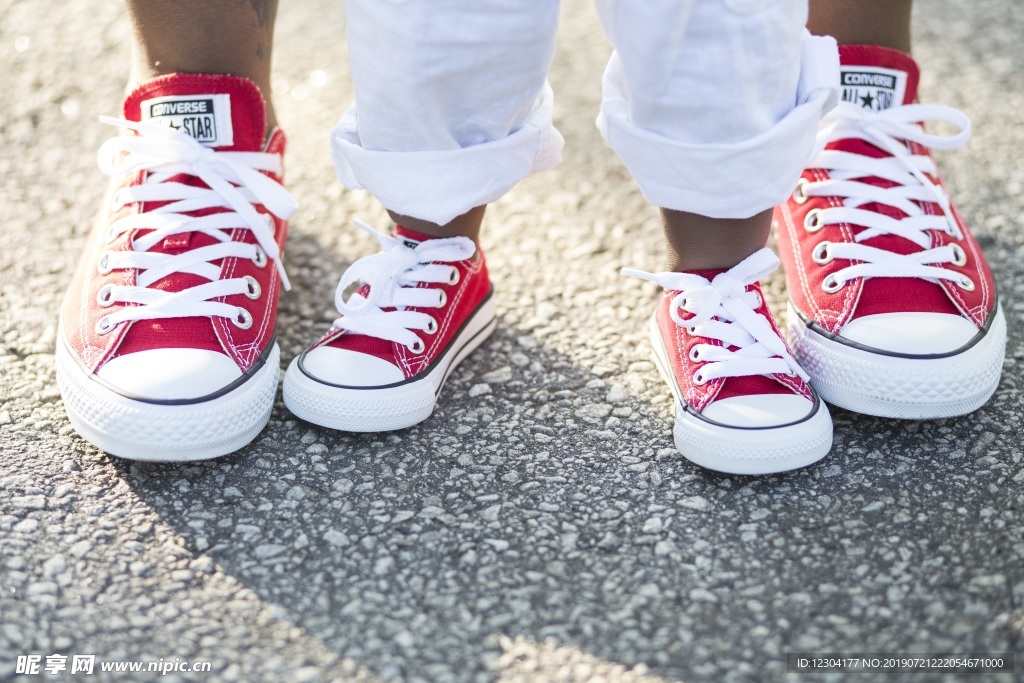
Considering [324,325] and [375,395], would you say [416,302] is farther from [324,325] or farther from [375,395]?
[324,325]

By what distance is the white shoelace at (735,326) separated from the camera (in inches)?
46.3

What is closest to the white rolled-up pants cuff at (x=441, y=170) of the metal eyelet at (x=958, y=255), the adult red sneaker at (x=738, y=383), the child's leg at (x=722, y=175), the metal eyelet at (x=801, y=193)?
the child's leg at (x=722, y=175)

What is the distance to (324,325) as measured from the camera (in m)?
1.48

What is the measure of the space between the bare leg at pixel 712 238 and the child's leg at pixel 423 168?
193 mm

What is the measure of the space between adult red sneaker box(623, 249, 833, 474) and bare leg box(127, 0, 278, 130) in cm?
62

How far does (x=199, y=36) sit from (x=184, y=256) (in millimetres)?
305

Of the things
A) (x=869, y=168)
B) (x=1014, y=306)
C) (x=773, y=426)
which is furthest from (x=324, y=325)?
(x=1014, y=306)

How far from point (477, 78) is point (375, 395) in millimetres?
412

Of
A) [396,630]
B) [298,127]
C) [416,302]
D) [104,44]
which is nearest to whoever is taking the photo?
[396,630]

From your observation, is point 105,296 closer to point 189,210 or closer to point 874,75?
point 189,210

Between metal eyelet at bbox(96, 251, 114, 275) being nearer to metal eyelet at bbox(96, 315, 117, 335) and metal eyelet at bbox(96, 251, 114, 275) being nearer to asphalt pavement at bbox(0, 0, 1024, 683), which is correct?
metal eyelet at bbox(96, 315, 117, 335)

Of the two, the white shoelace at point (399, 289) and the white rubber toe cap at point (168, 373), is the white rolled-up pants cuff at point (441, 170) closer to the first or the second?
the white shoelace at point (399, 289)

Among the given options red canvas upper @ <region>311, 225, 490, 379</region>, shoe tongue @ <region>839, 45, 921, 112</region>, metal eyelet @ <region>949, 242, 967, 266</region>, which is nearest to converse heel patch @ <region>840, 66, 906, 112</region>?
shoe tongue @ <region>839, 45, 921, 112</region>

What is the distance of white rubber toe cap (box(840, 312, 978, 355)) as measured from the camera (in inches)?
46.5
